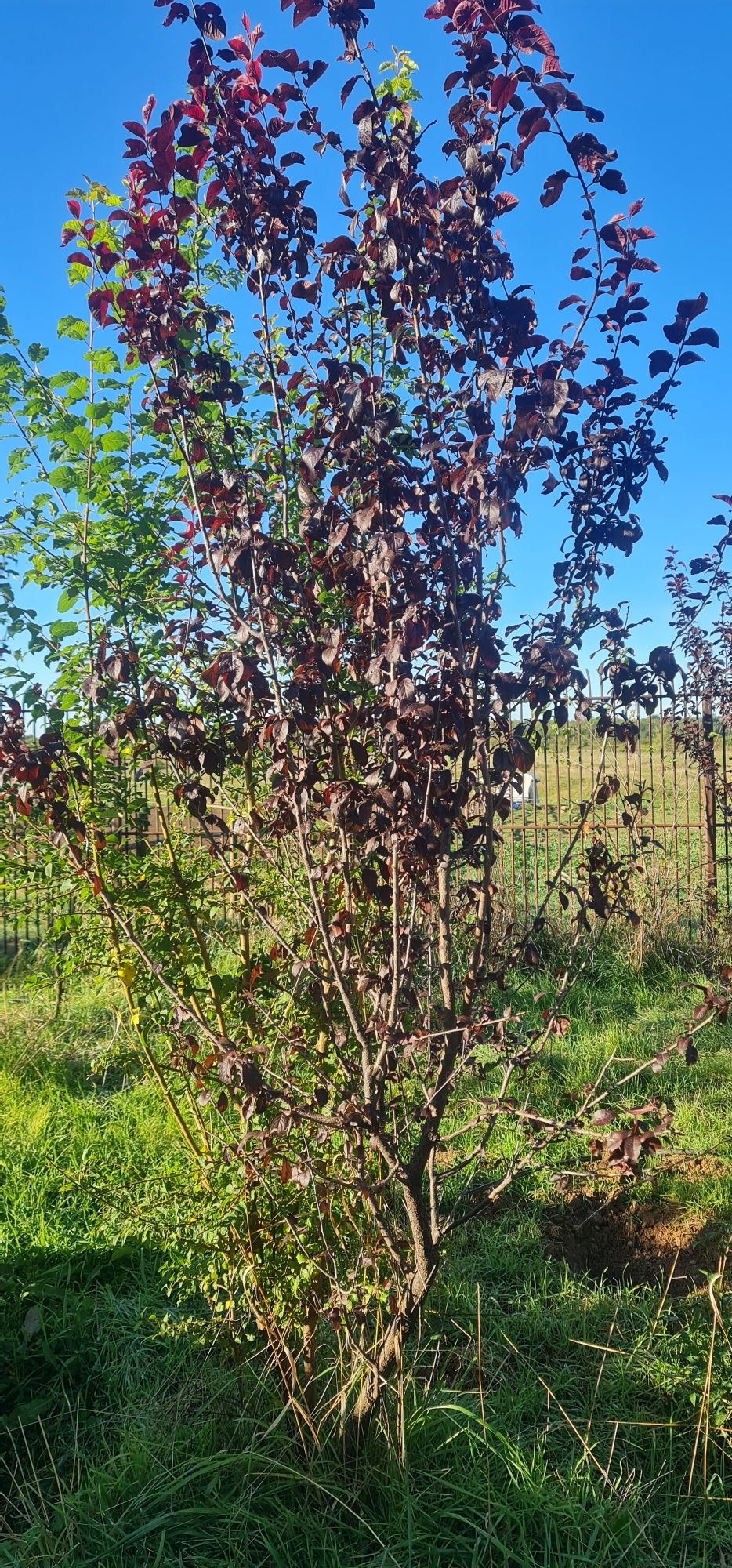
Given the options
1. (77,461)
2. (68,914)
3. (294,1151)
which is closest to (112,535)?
(77,461)

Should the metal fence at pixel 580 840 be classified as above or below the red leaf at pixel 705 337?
below

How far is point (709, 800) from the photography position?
336 inches

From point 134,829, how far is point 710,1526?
249 centimetres

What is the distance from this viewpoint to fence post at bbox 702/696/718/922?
24.9ft

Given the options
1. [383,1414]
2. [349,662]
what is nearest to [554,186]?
[349,662]

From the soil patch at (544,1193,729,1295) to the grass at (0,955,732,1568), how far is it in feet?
0.07

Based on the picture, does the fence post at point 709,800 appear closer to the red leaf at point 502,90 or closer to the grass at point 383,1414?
the grass at point 383,1414

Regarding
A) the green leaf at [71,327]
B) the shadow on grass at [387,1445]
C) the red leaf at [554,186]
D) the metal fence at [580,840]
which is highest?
the green leaf at [71,327]

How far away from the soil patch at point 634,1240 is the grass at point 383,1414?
21 millimetres

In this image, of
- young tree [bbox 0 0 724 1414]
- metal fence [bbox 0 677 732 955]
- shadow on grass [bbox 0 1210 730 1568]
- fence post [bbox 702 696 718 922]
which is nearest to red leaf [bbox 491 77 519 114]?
young tree [bbox 0 0 724 1414]

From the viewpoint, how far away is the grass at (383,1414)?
2268 mm

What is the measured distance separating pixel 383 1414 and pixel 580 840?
125 inches

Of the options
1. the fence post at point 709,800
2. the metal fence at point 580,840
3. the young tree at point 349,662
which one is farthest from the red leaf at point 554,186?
the fence post at point 709,800

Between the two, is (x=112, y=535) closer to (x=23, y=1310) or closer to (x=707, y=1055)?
(x=23, y=1310)
